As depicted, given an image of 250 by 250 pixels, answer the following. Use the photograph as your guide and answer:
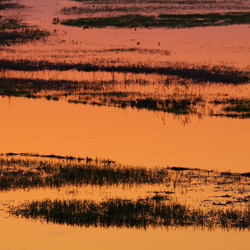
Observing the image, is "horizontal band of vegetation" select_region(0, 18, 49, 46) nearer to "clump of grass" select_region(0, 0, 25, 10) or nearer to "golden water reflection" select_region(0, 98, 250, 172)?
"clump of grass" select_region(0, 0, 25, 10)

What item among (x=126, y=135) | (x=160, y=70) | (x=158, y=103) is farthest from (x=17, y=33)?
(x=126, y=135)

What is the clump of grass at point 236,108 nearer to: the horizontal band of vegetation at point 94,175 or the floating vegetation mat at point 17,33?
the horizontal band of vegetation at point 94,175

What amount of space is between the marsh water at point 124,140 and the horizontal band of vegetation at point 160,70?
0.04 metres

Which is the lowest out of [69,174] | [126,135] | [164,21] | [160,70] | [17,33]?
[126,135]

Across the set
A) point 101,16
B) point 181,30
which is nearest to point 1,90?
point 181,30

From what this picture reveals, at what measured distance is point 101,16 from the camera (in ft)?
185

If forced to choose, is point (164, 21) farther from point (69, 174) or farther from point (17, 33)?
point (69, 174)

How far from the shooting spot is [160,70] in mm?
32625

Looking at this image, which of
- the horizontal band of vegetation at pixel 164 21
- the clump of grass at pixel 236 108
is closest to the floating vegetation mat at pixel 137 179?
the clump of grass at pixel 236 108

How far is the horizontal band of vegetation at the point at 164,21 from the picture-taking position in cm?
5191

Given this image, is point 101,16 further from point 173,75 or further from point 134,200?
→ point 134,200

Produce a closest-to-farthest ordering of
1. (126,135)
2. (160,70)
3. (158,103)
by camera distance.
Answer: (126,135), (158,103), (160,70)

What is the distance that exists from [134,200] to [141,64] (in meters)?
20.6

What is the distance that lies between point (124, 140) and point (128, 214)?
7.30 metres
